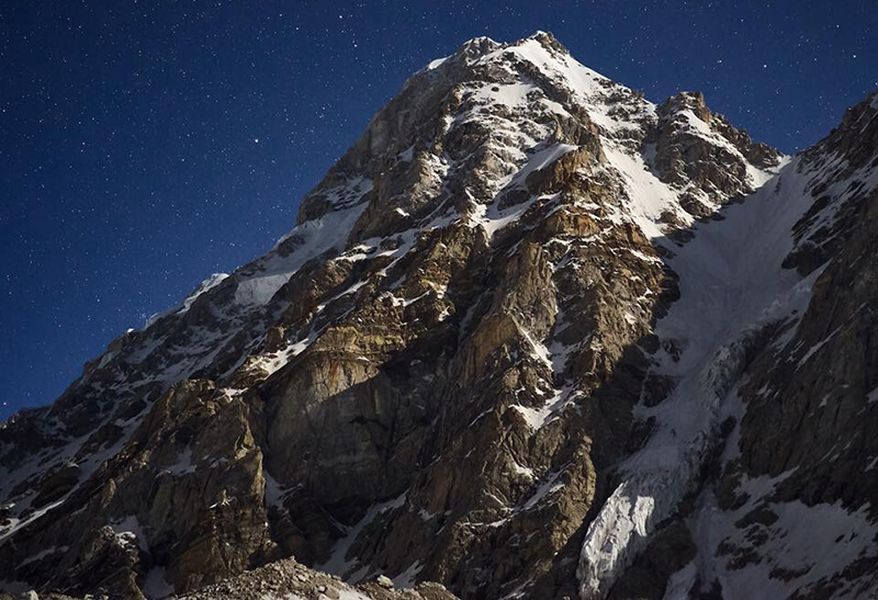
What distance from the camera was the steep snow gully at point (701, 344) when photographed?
69.8m

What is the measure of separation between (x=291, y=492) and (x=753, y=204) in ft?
271

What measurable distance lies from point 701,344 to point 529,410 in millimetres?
23061

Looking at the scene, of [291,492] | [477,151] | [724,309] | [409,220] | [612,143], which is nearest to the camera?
[291,492]

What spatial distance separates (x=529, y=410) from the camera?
84.4 m

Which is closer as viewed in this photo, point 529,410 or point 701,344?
point 529,410

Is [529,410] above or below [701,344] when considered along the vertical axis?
below

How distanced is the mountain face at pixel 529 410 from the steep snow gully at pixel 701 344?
302 millimetres

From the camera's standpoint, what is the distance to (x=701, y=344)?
3809 inches

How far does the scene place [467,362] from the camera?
93.4 m

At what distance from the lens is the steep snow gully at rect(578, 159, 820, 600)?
6975 cm

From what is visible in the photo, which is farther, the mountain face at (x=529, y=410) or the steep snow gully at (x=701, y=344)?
the steep snow gully at (x=701, y=344)

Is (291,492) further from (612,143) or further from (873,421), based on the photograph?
(612,143)

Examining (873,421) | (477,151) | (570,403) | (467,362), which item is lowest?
(873,421)

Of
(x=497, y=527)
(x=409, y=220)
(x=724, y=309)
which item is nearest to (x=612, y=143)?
(x=409, y=220)
